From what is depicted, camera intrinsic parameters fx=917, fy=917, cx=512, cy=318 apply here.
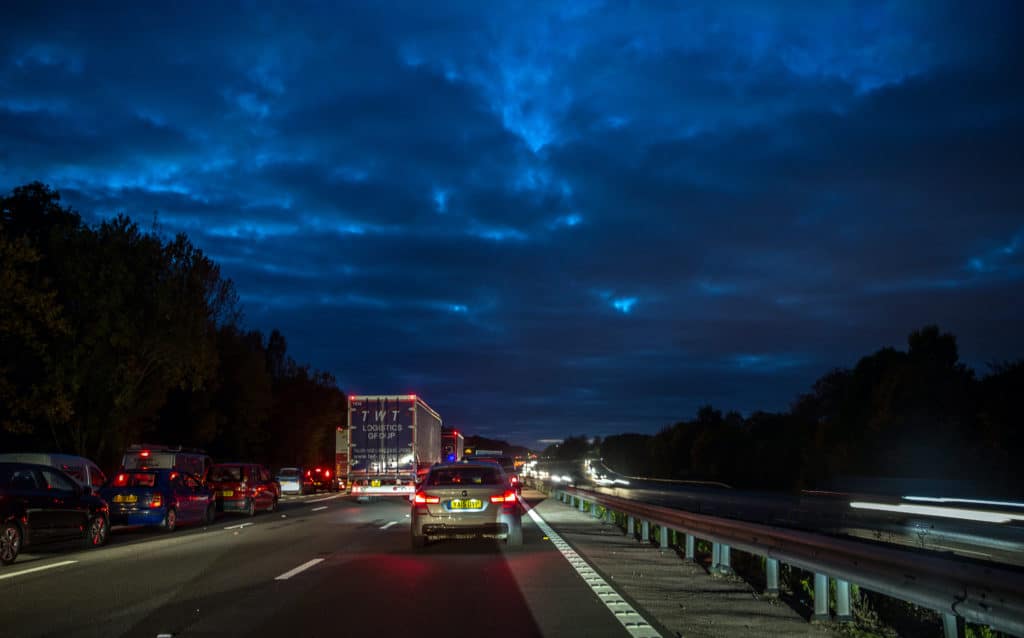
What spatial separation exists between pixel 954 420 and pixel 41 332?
4289 centimetres

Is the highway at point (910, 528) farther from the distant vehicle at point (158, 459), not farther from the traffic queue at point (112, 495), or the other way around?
the distant vehicle at point (158, 459)

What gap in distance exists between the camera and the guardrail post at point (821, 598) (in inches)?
349

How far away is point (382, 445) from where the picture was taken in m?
35.6

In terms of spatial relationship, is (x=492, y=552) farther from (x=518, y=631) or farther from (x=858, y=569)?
(x=858, y=569)

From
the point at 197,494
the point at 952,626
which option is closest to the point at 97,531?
the point at 197,494

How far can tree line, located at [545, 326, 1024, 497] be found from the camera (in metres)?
41.3

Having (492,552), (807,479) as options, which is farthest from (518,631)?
(807,479)

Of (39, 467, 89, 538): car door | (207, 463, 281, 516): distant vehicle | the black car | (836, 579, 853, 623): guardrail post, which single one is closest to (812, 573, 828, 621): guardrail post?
(836, 579, 853, 623): guardrail post

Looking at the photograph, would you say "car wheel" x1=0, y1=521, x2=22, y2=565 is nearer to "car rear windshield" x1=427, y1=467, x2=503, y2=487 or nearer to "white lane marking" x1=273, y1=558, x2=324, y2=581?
"white lane marking" x1=273, y1=558, x2=324, y2=581

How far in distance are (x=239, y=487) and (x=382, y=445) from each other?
629 centimetres

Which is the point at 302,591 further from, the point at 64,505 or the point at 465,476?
the point at 64,505

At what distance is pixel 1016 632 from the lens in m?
5.70

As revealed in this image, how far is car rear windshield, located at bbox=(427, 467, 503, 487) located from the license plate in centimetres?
46

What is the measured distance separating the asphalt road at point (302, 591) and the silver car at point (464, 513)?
1.22 feet
